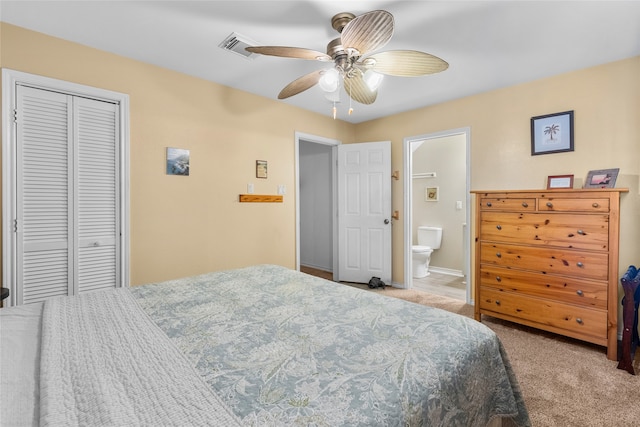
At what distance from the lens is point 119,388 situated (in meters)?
0.81

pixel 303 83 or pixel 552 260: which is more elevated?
pixel 303 83

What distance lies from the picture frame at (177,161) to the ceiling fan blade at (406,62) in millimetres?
1919

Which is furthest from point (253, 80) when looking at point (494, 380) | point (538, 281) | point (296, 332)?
point (538, 281)

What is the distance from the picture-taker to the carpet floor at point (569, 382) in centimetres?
166

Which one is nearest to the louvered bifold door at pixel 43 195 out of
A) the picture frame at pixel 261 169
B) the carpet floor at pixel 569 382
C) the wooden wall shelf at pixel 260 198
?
the wooden wall shelf at pixel 260 198

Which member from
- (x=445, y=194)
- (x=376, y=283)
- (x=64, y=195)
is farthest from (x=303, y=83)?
(x=445, y=194)

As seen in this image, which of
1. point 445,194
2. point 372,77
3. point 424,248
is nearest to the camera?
point 372,77

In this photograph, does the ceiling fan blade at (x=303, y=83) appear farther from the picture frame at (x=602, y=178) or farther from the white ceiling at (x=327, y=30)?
the picture frame at (x=602, y=178)

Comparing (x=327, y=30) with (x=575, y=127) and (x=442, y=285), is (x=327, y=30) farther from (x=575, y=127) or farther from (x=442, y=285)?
(x=442, y=285)

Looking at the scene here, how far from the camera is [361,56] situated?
6.22 ft

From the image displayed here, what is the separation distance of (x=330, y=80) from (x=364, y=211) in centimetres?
256

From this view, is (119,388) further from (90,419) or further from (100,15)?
(100,15)

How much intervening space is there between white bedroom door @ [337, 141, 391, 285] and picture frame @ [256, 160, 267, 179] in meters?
1.31

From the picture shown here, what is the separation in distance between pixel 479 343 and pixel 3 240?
2.99 meters
